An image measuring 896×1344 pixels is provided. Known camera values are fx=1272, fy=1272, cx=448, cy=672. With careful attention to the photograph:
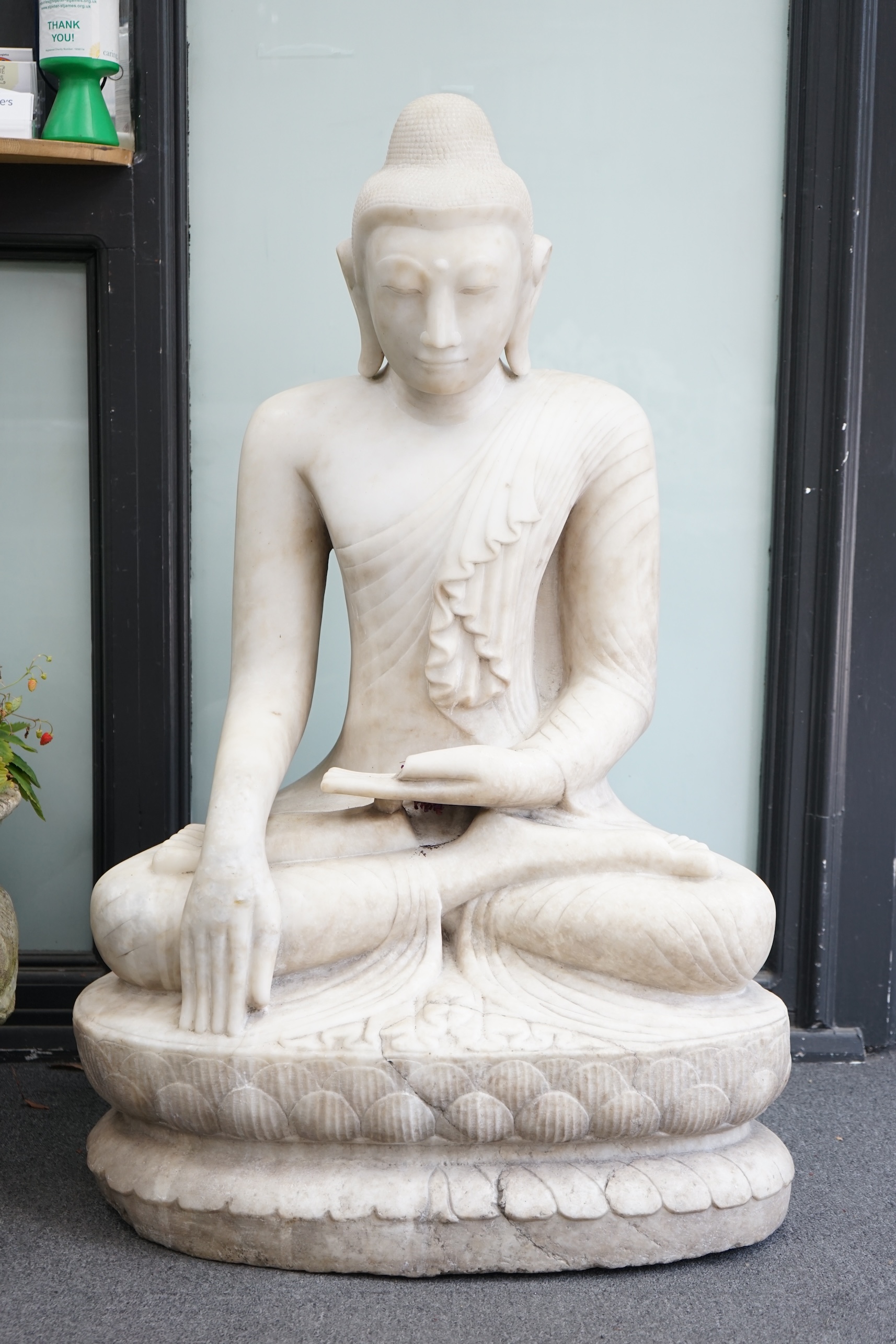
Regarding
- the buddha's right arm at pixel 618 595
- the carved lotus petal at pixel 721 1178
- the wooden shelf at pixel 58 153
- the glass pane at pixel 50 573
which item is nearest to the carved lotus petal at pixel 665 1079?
the carved lotus petal at pixel 721 1178

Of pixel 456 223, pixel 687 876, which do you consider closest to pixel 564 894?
pixel 687 876

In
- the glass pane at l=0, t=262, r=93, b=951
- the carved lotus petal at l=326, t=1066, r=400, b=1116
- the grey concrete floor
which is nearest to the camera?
the grey concrete floor

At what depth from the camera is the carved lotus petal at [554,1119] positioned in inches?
70.9

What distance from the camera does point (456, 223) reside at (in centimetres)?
198

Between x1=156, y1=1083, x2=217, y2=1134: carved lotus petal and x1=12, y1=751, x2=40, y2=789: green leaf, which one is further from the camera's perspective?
x1=12, y1=751, x2=40, y2=789: green leaf

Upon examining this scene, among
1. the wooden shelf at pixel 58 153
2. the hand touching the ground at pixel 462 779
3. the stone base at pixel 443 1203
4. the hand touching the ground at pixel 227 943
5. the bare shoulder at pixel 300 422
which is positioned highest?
the wooden shelf at pixel 58 153

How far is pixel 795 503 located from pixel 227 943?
5.18ft

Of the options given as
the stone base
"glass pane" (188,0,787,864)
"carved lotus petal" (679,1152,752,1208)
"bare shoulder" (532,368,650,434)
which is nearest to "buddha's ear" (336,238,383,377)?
"bare shoulder" (532,368,650,434)

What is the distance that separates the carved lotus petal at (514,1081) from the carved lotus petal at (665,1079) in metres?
0.14

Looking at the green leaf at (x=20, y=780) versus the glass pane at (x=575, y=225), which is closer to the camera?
the green leaf at (x=20, y=780)

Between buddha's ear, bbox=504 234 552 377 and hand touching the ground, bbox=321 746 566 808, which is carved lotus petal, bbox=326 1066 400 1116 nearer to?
hand touching the ground, bbox=321 746 566 808

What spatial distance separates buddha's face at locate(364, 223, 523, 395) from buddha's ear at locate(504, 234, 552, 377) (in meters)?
0.07

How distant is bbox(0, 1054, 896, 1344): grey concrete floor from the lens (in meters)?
1.68

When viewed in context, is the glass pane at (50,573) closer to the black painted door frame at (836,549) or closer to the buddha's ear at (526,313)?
the buddha's ear at (526,313)
